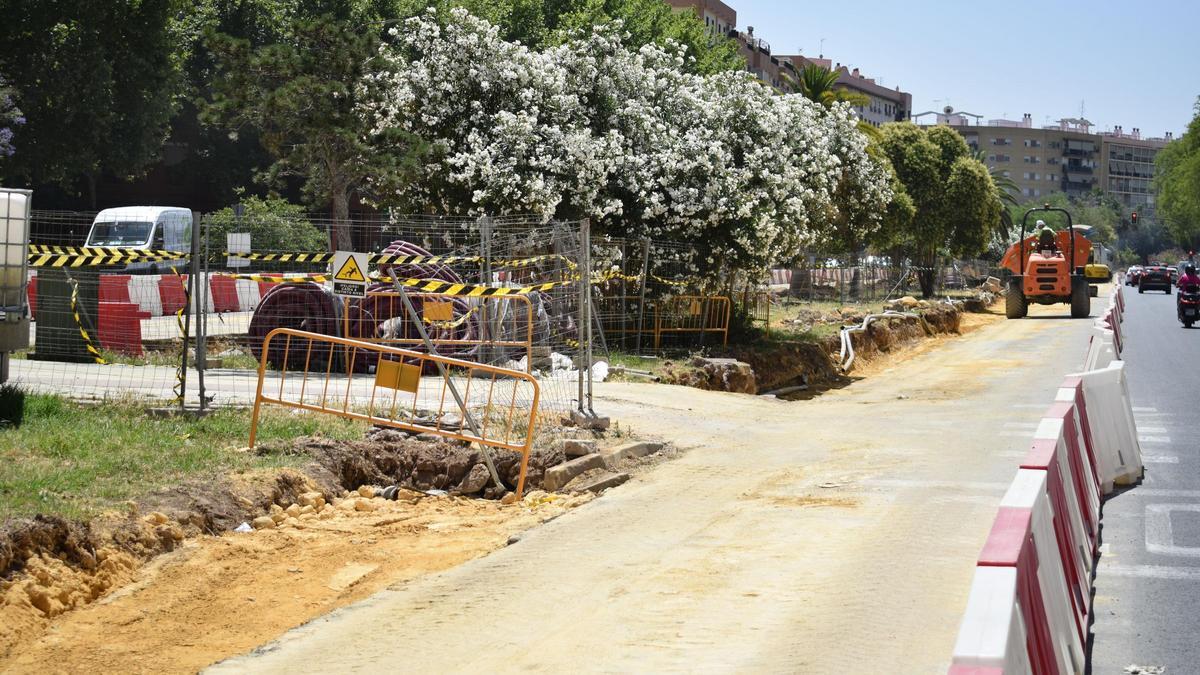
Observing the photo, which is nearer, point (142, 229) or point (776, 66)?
point (142, 229)

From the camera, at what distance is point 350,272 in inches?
481

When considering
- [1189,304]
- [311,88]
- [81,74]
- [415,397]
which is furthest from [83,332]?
[81,74]

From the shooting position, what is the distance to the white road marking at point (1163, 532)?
8.60 meters

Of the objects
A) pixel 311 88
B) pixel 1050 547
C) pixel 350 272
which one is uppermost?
pixel 311 88

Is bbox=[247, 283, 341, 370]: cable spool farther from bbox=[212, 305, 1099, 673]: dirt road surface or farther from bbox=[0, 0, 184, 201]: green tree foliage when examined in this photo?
bbox=[0, 0, 184, 201]: green tree foliage

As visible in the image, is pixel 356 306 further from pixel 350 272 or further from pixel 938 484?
pixel 938 484

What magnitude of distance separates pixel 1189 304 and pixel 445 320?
79.8ft

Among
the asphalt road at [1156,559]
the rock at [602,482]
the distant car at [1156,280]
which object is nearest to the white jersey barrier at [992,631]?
the asphalt road at [1156,559]

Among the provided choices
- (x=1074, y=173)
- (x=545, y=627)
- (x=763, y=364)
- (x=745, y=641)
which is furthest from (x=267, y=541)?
(x=1074, y=173)

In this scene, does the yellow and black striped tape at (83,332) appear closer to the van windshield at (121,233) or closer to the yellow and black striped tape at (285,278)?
the yellow and black striped tape at (285,278)

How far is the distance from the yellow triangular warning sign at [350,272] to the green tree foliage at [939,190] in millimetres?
46370

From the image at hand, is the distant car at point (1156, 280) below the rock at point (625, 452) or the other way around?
the other way around

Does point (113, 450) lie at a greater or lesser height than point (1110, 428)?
lesser

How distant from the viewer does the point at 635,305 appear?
939 inches
